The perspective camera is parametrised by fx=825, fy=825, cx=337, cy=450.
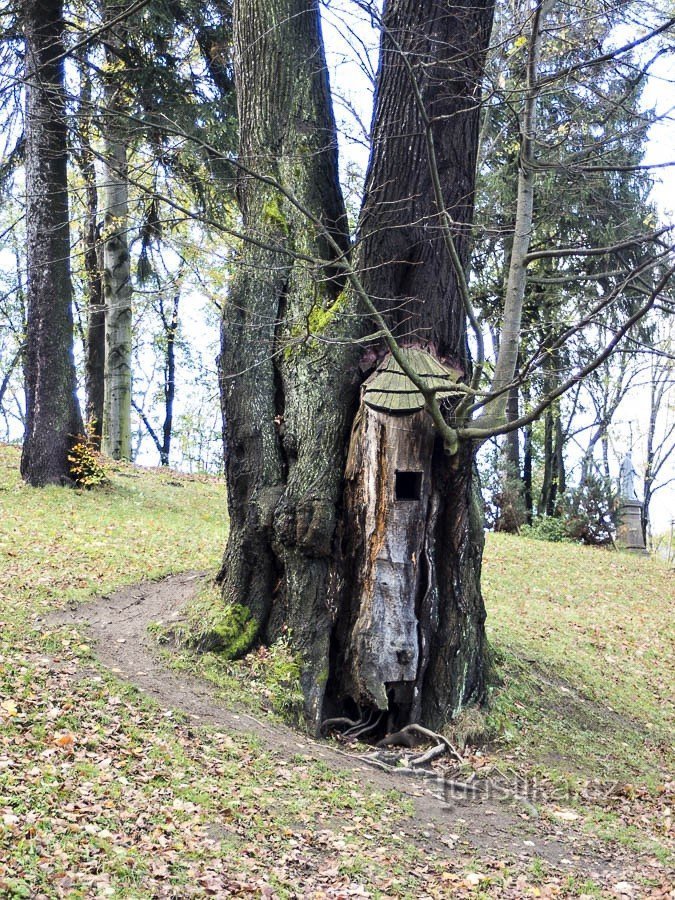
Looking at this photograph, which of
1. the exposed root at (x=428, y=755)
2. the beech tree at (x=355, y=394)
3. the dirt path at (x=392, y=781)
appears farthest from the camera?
the beech tree at (x=355, y=394)

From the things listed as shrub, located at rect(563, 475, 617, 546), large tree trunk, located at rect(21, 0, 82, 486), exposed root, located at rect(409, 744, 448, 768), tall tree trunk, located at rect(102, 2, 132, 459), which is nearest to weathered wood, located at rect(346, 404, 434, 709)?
exposed root, located at rect(409, 744, 448, 768)

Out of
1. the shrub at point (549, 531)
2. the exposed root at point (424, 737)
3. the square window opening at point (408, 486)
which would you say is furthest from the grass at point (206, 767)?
the shrub at point (549, 531)

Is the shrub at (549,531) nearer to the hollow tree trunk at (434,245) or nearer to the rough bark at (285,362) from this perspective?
the hollow tree trunk at (434,245)

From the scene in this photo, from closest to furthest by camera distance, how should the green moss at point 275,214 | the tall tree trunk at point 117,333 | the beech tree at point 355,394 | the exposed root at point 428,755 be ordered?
the exposed root at point 428,755 < the beech tree at point 355,394 < the green moss at point 275,214 < the tall tree trunk at point 117,333

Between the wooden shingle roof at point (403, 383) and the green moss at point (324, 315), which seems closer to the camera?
the wooden shingle roof at point (403, 383)

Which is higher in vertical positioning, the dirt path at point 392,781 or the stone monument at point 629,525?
the stone monument at point 629,525

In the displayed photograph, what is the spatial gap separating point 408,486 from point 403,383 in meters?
0.92

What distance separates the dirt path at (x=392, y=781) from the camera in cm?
574

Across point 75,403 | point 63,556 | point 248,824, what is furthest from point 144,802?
point 75,403

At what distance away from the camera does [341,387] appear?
293 inches

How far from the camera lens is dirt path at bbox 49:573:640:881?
5742 mm

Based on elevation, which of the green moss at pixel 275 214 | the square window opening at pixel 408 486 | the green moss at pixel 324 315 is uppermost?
the green moss at pixel 275 214

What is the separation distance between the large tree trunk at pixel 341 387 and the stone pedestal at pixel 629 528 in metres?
13.3

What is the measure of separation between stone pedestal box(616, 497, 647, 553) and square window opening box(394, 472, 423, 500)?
14.0 metres
